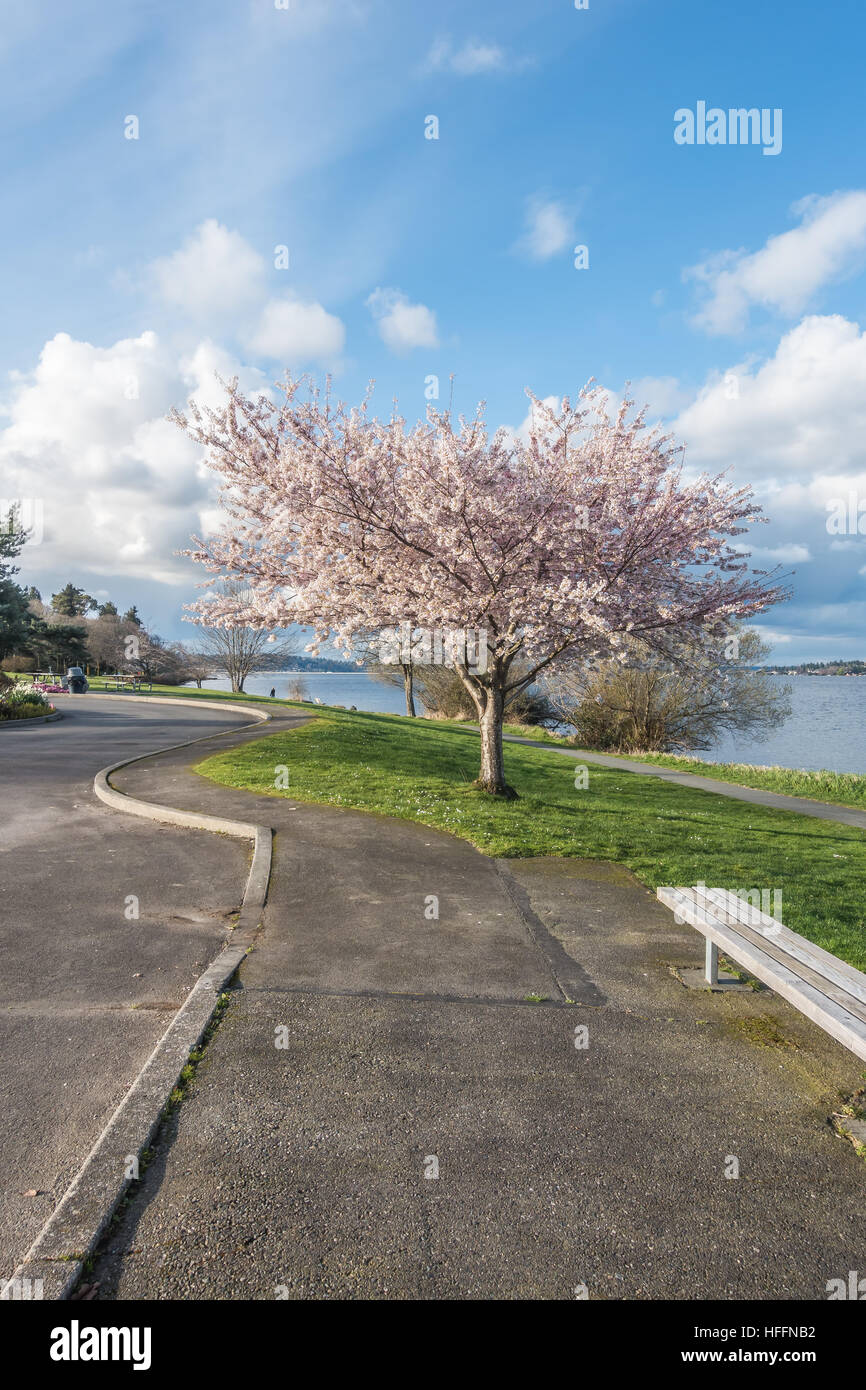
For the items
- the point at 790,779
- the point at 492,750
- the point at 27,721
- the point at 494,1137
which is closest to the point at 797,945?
the point at 494,1137

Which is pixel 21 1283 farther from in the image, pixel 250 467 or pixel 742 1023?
pixel 250 467

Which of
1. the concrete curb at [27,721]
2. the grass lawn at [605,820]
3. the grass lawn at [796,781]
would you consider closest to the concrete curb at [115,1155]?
the grass lawn at [605,820]

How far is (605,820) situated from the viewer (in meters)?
12.0

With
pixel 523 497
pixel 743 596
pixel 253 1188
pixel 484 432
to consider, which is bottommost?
pixel 253 1188

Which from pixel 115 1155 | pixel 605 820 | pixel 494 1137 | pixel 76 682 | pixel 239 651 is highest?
pixel 239 651

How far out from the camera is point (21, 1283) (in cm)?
260

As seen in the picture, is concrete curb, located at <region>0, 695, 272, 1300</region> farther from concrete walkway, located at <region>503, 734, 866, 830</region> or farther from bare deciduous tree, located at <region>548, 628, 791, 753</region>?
bare deciduous tree, located at <region>548, 628, 791, 753</region>

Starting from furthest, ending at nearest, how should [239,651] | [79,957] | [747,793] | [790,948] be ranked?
1. [239,651]
2. [747,793]
3. [79,957]
4. [790,948]

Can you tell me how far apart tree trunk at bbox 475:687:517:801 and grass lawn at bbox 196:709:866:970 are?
0.38 meters

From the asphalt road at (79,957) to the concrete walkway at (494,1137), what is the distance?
47 cm

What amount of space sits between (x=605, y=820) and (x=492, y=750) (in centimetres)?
255

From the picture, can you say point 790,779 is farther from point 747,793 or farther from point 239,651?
point 239,651
